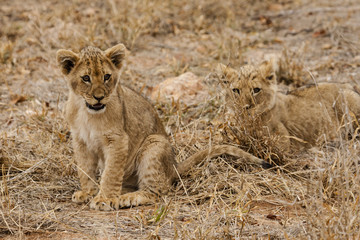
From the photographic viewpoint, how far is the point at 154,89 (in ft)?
23.1

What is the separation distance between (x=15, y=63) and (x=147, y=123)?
155 inches

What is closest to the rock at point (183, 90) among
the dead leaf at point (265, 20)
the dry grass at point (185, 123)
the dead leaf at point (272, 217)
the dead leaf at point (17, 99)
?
the dry grass at point (185, 123)

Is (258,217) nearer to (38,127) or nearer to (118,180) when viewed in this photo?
(118,180)

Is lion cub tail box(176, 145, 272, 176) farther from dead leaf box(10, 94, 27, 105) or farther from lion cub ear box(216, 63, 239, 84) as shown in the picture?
dead leaf box(10, 94, 27, 105)

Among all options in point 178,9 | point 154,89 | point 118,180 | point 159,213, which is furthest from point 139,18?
point 159,213

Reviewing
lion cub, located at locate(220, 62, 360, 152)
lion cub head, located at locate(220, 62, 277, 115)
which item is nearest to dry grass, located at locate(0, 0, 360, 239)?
lion cub, located at locate(220, 62, 360, 152)

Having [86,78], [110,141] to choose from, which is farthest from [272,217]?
[86,78]

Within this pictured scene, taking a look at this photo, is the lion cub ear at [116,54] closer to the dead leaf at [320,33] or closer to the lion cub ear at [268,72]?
the lion cub ear at [268,72]

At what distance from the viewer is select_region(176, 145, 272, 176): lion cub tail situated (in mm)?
4605

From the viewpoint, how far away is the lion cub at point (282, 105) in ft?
17.2

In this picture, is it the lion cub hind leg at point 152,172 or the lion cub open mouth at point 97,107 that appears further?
the lion cub hind leg at point 152,172

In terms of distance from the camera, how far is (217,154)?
4.79 m

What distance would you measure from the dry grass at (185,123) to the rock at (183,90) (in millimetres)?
178

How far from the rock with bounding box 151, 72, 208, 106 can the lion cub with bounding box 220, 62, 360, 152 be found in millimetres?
1170
